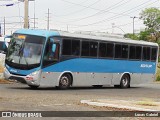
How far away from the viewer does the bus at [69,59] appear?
24609mm

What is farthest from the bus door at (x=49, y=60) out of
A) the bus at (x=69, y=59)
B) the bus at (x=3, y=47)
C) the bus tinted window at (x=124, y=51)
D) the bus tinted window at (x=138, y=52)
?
the bus tinted window at (x=138, y=52)

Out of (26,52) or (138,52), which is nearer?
(26,52)

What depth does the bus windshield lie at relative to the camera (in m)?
24.5

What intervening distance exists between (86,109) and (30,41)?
10167mm

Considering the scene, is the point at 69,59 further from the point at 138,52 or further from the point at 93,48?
the point at 138,52

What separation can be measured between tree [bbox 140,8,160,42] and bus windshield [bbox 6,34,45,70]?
289 ft

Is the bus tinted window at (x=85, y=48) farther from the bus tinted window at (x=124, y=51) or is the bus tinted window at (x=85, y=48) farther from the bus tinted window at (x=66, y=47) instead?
the bus tinted window at (x=124, y=51)

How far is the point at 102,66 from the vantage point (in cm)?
2866

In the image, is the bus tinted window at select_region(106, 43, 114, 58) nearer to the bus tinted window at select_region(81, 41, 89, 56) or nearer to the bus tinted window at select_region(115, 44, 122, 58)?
the bus tinted window at select_region(115, 44, 122, 58)

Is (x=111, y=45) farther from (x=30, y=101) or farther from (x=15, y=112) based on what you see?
(x=15, y=112)

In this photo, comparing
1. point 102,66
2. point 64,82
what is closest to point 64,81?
point 64,82

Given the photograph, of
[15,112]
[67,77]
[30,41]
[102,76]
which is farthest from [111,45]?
[15,112]

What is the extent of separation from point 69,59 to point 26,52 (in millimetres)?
2623

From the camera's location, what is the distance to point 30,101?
17.4m
